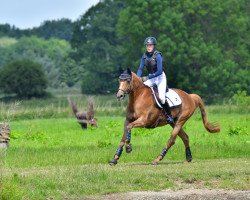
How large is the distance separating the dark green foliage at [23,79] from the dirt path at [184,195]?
7897 cm

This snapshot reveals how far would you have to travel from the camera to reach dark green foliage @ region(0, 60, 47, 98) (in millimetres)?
97375

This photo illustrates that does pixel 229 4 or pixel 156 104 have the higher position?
pixel 229 4

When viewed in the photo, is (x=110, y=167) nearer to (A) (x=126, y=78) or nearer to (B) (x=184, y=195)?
(A) (x=126, y=78)

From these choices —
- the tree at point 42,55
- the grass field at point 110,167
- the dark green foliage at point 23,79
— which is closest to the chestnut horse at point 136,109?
the grass field at point 110,167

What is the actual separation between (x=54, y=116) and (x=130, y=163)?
29.2 meters

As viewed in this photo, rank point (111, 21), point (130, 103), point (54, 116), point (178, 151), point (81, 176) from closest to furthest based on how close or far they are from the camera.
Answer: point (81, 176) < point (130, 103) < point (178, 151) < point (54, 116) < point (111, 21)

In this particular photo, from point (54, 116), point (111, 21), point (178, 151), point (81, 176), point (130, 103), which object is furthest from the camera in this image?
point (111, 21)

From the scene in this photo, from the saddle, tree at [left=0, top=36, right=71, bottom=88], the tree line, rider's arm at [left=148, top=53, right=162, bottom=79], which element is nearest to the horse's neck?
the saddle

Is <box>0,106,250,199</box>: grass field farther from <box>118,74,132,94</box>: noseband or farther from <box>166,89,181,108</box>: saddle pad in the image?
<box>118,74,132,94</box>: noseband

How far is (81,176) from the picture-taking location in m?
18.8

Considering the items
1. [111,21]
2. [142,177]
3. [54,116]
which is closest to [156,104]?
[142,177]

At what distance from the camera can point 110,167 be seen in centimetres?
2084

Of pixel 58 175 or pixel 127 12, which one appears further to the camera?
pixel 127 12

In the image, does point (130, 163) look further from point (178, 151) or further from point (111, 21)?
point (111, 21)
